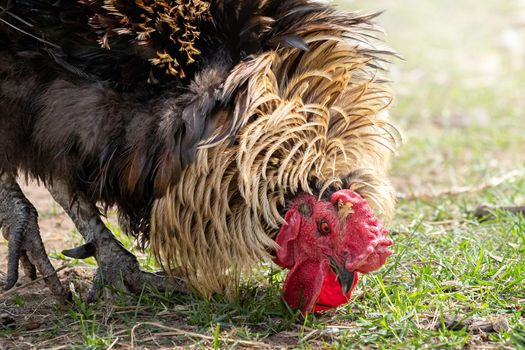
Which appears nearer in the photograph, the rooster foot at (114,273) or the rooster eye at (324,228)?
the rooster eye at (324,228)

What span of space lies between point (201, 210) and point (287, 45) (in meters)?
0.67

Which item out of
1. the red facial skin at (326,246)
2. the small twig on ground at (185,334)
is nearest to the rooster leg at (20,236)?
the small twig on ground at (185,334)

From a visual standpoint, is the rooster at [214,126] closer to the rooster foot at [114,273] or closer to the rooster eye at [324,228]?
the rooster eye at [324,228]

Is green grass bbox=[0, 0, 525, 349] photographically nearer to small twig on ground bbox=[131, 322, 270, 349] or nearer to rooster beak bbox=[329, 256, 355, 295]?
small twig on ground bbox=[131, 322, 270, 349]

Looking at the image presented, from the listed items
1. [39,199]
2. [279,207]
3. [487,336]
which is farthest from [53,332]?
[39,199]

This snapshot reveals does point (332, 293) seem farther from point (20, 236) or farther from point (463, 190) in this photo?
point (463, 190)

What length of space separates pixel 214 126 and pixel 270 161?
0.77 ft

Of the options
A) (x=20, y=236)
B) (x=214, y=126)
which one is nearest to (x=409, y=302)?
(x=214, y=126)

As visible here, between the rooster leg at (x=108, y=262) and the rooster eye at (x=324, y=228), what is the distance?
75cm

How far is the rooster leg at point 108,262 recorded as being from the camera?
135 inches

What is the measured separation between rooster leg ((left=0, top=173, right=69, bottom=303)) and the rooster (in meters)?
0.30

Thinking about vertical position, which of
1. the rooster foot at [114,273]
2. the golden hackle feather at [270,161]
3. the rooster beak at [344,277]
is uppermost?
the golden hackle feather at [270,161]

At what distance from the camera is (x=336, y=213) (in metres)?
2.96

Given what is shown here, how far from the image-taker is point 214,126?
2965 mm
